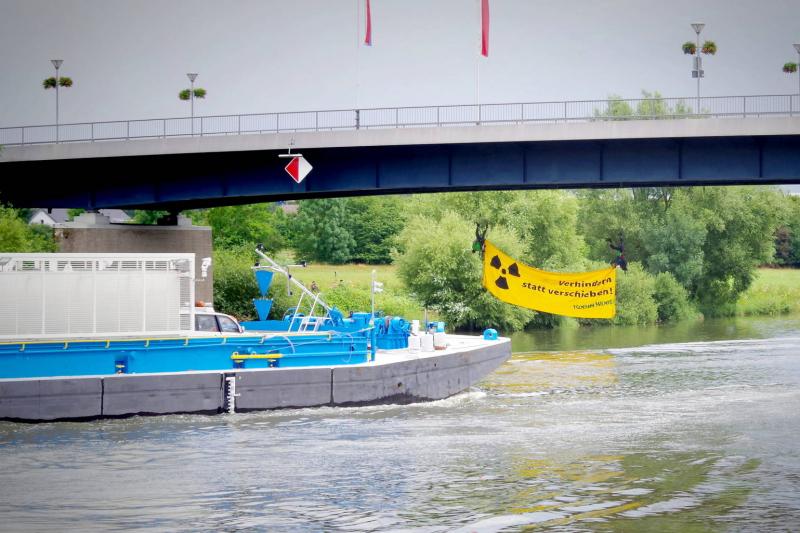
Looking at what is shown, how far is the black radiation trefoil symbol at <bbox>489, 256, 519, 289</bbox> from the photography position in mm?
41562

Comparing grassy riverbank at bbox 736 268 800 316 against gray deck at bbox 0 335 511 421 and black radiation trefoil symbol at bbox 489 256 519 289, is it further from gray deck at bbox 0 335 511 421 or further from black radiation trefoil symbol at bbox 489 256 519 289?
gray deck at bbox 0 335 511 421

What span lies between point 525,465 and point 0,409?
11142mm

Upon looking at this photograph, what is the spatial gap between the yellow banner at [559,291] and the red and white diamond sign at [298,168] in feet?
22.6

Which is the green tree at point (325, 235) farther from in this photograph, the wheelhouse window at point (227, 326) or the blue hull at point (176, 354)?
the blue hull at point (176, 354)

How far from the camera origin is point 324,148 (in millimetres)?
38719

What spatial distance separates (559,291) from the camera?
40.7 metres

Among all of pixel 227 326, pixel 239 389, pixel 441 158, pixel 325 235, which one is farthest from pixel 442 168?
pixel 325 235

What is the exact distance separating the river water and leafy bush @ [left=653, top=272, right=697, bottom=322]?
31.9 m

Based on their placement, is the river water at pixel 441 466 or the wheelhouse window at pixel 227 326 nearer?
the river water at pixel 441 466

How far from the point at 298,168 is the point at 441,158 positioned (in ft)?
16.0

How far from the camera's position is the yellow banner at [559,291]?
133ft

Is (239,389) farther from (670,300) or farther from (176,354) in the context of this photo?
(670,300)

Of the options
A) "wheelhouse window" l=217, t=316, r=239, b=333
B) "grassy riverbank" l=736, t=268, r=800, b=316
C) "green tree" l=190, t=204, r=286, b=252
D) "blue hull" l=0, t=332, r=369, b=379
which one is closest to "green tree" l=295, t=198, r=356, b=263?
"green tree" l=190, t=204, r=286, b=252

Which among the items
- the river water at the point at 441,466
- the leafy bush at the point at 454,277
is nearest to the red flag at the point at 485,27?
the leafy bush at the point at 454,277
